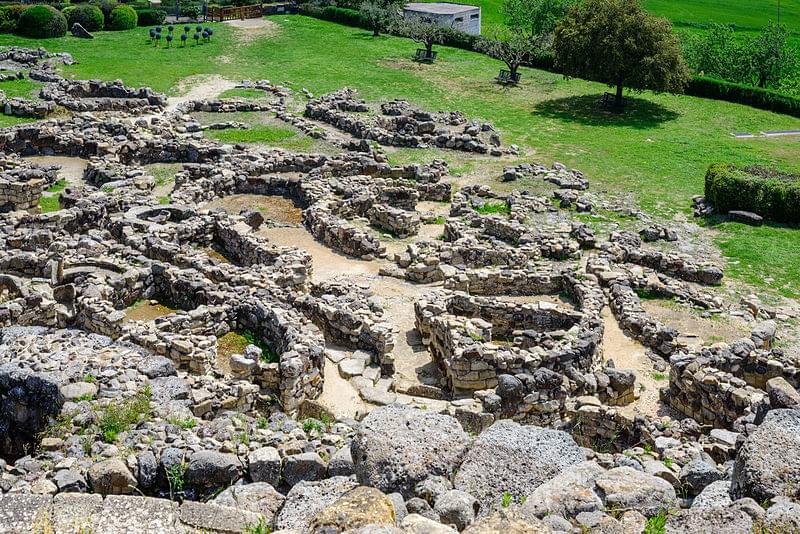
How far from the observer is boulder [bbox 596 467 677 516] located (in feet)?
34.9

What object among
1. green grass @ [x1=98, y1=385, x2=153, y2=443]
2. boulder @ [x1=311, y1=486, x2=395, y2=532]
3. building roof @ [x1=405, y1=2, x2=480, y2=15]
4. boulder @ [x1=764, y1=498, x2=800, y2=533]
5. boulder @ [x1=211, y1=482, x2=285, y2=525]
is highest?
building roof @ [x1=405, y1=2, x2=480, y2=15]

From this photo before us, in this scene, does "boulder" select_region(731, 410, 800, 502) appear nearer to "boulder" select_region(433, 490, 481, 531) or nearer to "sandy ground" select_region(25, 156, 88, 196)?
"boulder" select_region(433, 490, 481, 531)

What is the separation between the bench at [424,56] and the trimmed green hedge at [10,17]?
2973cm

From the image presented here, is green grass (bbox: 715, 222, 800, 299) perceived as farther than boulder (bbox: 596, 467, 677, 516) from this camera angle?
Yes

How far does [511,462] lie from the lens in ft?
38.1

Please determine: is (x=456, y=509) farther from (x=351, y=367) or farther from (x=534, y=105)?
(x=534, y=105)

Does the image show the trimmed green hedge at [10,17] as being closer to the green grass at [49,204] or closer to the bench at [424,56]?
the bench at [424,56]

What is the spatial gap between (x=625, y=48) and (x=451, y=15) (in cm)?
2680

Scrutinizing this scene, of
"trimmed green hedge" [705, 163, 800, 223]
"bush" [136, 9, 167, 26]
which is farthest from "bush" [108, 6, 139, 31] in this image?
"trimmed green hedge" [705, 163, 800, 223]

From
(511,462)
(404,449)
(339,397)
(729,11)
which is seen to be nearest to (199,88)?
(339,397)

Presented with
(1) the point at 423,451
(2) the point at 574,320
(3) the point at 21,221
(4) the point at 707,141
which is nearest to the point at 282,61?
(4) the point at 707,141

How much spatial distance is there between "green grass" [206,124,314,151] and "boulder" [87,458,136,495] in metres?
27.7

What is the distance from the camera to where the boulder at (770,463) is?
10297mm

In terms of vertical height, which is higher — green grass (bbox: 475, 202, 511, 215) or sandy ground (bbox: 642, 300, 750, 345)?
green grass (bbox: 475, 202, 511, 215)
